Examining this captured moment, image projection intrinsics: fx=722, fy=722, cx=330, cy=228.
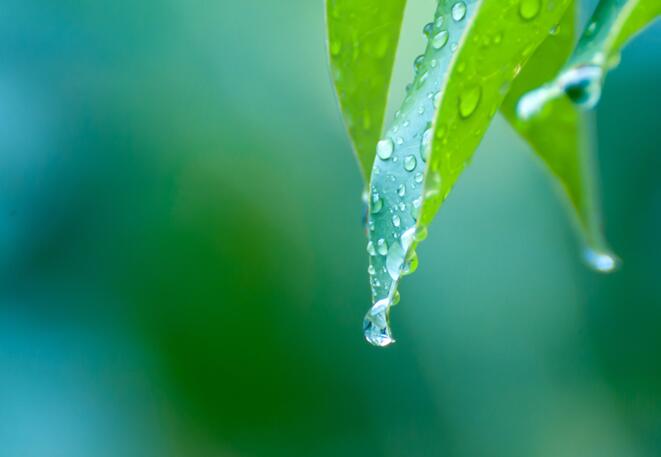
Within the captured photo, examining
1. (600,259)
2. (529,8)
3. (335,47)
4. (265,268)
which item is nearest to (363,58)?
(335,47)

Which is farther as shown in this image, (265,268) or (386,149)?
(265,268)

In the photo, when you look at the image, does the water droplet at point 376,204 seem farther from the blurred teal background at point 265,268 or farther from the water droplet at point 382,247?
the blurred teal background at point 265,268

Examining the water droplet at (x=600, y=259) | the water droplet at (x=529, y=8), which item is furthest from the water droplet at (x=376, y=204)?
the water droplet at (x=600, y=259)

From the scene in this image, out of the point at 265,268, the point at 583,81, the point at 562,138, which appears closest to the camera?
the point at 583,81

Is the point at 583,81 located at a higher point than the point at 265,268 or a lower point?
higher

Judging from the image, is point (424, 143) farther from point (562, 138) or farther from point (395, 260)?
point (562, 138)

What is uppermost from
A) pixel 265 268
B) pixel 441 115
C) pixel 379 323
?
pixel 441 115

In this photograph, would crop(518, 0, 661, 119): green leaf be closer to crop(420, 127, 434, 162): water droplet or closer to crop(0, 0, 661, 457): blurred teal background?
crop(420, 127, 434, 162): water droplet
